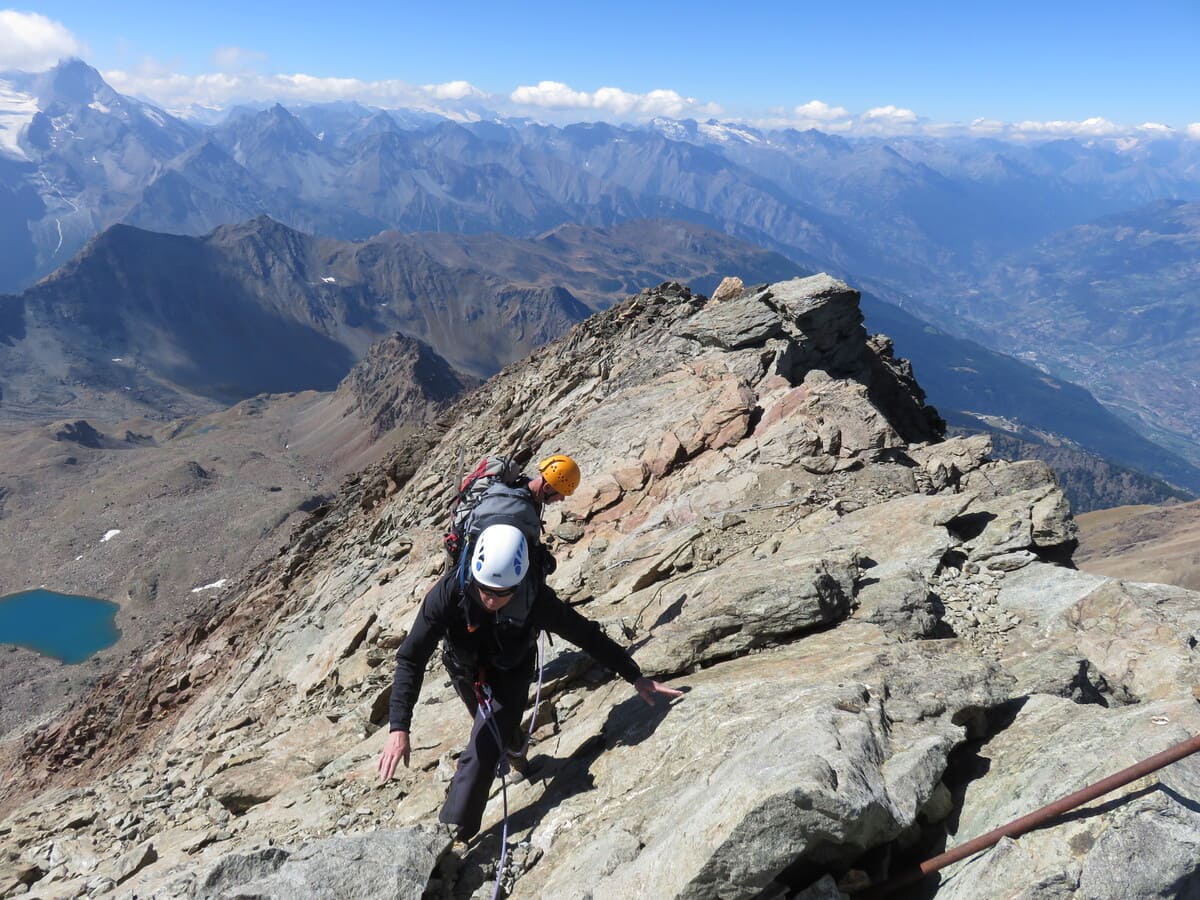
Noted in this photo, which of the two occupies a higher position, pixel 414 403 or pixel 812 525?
pixel 812 525

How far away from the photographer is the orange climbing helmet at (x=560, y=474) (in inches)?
377

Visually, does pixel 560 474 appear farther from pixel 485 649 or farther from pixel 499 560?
pixel 485 649

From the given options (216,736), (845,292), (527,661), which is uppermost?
(845,292)

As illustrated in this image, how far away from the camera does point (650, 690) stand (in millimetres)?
8977

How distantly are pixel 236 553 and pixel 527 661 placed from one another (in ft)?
440

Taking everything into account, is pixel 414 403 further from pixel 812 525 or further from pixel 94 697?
pixel 812 525

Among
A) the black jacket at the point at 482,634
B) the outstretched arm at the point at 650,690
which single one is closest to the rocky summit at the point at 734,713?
the outstretched arm at the point at 650,690

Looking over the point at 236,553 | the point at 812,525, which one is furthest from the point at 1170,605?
the point at 236,553

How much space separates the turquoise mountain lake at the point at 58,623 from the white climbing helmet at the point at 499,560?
124 meters

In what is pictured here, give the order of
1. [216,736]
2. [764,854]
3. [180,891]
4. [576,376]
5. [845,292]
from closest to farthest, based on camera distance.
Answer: [764,854]
[180,891]
[216,736]
[845,292]
[576,376]

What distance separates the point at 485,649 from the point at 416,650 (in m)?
0.85

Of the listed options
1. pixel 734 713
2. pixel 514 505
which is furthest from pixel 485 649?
pixel 734 713

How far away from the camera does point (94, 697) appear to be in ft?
114

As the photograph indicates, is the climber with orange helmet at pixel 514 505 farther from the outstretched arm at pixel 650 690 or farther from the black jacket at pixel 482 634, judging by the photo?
the outstretched arm at pixel 650 690
